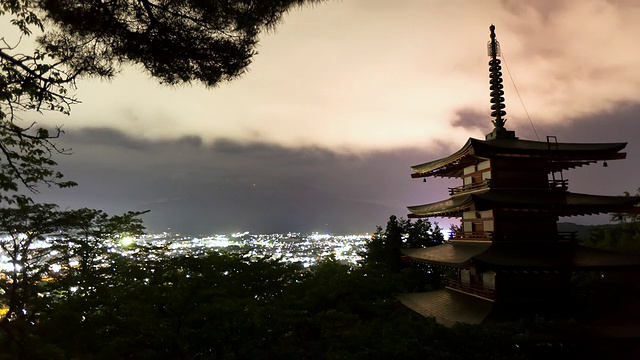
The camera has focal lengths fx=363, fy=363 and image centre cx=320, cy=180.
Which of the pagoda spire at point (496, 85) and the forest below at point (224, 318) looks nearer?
the forest below at point (224, 318)

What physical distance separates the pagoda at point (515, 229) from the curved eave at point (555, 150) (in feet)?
0.10

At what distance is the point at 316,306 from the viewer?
1393cm

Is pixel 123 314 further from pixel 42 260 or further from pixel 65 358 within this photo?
pixel 42 260

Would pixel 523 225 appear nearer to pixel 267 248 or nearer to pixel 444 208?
pixel 444 208

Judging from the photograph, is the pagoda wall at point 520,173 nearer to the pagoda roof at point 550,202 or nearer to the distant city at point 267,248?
the pagoda roof at point 550,202

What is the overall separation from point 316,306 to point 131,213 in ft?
37.5

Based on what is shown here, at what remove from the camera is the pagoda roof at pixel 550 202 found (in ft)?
40.6

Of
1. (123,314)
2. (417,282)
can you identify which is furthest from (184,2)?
(417,282)

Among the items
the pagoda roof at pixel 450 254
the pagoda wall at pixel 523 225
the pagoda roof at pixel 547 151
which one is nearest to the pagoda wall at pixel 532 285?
the pagoda roof at pixel 450 254

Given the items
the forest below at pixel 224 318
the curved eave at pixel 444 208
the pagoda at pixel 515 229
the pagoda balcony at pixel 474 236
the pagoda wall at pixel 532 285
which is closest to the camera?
the forest below at pixel 224 318

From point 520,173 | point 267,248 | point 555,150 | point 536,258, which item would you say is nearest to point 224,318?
point 536,258

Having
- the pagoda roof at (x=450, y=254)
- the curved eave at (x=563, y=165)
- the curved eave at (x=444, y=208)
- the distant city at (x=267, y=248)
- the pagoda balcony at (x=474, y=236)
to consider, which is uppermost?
the curved eave at (x=563, y=165)

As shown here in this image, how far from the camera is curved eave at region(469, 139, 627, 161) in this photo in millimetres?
12930

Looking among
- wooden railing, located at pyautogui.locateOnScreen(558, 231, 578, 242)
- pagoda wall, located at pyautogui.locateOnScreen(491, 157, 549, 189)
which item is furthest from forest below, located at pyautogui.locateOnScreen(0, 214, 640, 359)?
pagoda wall, located at pyautogui.locateOnScreen(491, 157, 549, 189)
